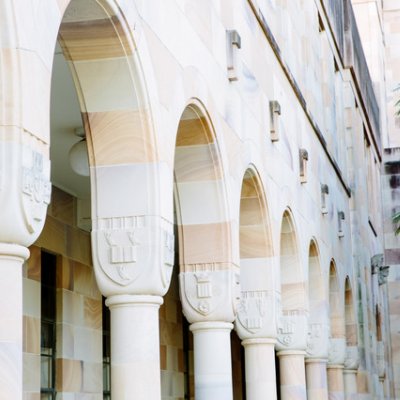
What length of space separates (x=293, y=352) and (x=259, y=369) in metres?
2.44

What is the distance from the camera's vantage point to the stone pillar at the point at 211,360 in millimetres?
10766

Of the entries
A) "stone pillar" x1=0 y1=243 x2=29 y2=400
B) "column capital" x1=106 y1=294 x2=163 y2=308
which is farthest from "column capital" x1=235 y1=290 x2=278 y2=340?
"stone pillar" x1=0 y1=243 x2=29 y2=400

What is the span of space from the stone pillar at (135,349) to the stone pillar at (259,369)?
518 cm

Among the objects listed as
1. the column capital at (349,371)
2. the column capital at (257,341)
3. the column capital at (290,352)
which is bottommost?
the column capital at (349,371)

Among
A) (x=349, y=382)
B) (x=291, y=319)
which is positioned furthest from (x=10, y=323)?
(x=349, y=382)

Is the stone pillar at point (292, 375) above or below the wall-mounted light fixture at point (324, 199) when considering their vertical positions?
below

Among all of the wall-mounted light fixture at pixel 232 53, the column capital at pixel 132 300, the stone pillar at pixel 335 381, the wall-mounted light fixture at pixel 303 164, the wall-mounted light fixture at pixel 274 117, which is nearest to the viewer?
the column capital at pixel 132 300

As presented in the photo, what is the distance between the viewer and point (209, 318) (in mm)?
10719

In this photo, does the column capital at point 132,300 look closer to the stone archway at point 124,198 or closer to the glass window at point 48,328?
the stone archway at point 124,198

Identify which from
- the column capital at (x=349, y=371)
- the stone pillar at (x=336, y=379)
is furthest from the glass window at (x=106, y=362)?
the column capital at (x=349, y=371)

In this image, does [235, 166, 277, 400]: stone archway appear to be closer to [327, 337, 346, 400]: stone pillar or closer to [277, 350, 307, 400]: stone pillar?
[277, 350, 307, 400]: stone pillar

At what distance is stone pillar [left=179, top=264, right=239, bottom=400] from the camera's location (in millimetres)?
10719

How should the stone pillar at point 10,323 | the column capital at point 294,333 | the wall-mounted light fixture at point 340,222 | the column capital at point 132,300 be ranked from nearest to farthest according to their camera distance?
1. the stone pillar at point 10,323
2. the column capital at point 132,300
3. the column capital at point 294,333
4. the wall-mounted light fixture at point 340,222

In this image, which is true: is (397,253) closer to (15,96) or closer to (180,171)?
(180,171)
